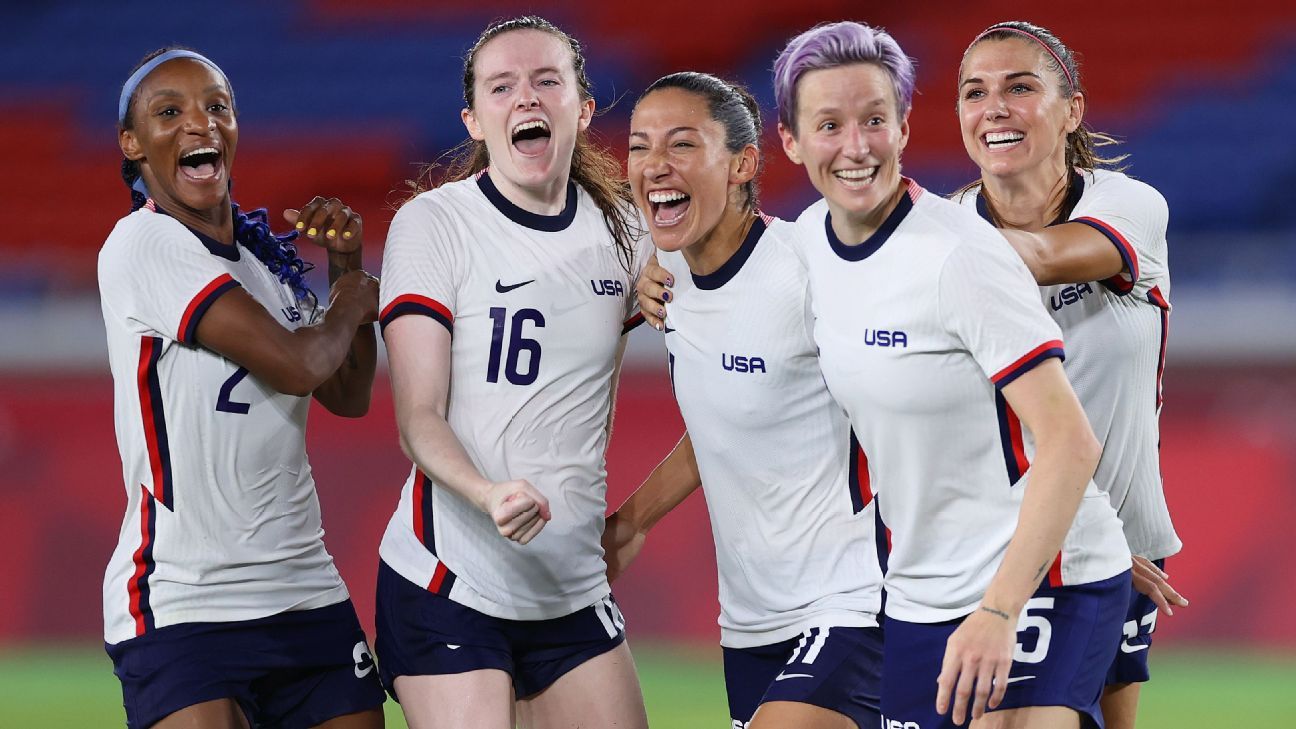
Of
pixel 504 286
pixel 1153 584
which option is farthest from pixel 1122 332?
pixel 504 286

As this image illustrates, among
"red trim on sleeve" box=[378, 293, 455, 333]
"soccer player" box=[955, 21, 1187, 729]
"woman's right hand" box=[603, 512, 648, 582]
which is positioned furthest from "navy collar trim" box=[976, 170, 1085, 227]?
"red trim on sleeve" box=[378, 293, 455, 333]

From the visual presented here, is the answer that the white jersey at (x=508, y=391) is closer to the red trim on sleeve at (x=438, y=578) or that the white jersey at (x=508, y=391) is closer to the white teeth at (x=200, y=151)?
the red trim on sleeve at (x=438, y=578)

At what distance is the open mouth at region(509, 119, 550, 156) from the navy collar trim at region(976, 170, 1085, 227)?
1.17 metres

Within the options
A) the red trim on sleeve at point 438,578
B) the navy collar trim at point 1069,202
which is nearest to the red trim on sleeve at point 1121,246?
the navy collar trim at point 1069,202

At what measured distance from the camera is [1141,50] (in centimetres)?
1332

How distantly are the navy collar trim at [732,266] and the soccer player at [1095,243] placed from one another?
64 cm

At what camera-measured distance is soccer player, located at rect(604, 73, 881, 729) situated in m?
3.81

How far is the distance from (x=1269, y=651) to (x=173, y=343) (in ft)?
20.4

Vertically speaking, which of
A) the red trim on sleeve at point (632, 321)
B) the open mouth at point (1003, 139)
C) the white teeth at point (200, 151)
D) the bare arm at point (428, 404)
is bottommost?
the bare arm at point (428, 404)

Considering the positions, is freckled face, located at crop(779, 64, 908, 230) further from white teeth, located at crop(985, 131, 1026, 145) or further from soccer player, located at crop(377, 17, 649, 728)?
soccer player, located at crop(377, 17, 649, 728)

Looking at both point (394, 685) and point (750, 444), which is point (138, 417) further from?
point (750, 444)

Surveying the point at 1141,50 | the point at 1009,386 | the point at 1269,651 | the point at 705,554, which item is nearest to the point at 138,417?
the point at 1009,386

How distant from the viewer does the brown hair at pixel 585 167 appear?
427cm

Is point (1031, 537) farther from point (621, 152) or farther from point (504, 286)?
point (621, 152)
